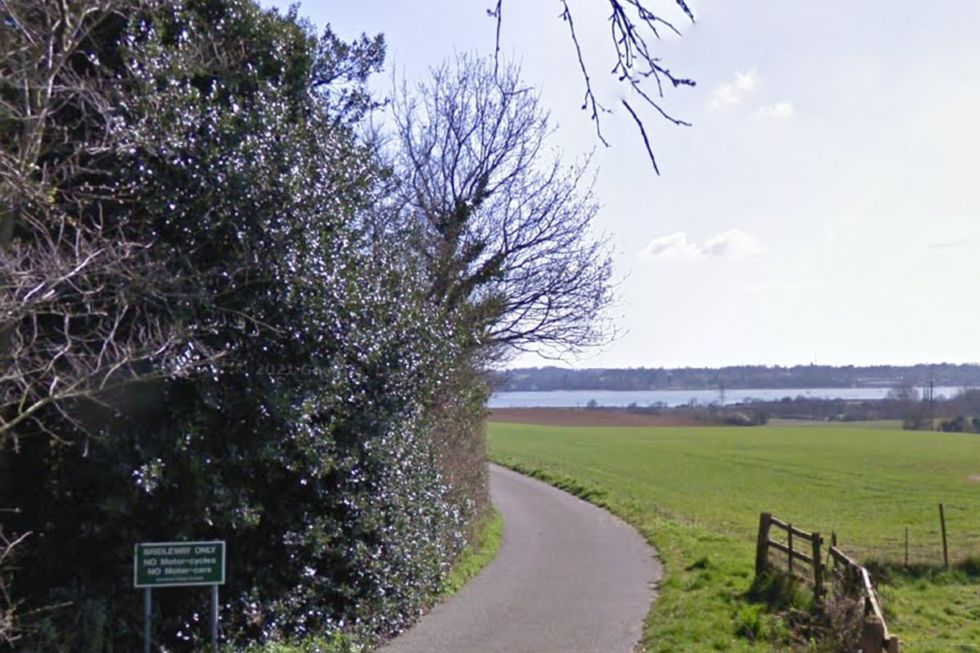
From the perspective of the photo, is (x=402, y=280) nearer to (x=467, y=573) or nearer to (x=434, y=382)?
(x=434, y=382)

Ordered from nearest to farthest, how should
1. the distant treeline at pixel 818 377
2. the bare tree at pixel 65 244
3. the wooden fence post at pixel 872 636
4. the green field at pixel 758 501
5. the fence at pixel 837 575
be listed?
the bare tree at pixel 65 244, the wooden fence post at pixel 872 636, the fence at pixel 837 575, the green field at pixel 758 501, the distant treeline at pixel 818 377

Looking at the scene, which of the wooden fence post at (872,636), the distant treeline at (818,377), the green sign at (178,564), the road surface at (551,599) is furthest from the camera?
the distant treeline at (818,377)

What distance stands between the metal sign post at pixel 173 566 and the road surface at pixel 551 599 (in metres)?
2.89

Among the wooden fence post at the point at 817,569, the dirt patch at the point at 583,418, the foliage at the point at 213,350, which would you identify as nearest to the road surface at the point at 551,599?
the foliage at the point at 213,350

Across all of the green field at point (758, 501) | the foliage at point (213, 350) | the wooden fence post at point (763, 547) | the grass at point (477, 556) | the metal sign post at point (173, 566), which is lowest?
the green field at point (758, 501)

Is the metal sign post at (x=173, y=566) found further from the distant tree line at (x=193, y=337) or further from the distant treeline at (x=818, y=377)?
the distant treeline at (x=818, y=377)

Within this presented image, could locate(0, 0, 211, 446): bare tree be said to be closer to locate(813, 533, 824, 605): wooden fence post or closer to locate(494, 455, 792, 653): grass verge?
locate(494, 455, 792, 653): grass verge

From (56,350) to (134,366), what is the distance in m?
1.04

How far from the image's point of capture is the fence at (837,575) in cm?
796

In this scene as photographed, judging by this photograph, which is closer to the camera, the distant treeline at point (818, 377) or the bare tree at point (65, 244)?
the bare tree at point (65, 244)

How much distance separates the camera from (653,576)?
16250 mm

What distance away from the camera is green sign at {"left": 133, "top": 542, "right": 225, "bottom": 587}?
334 inches

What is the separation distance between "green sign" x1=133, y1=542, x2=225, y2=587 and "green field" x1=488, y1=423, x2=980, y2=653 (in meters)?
5.06

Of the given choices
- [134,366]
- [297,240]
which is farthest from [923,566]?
[134,366]
